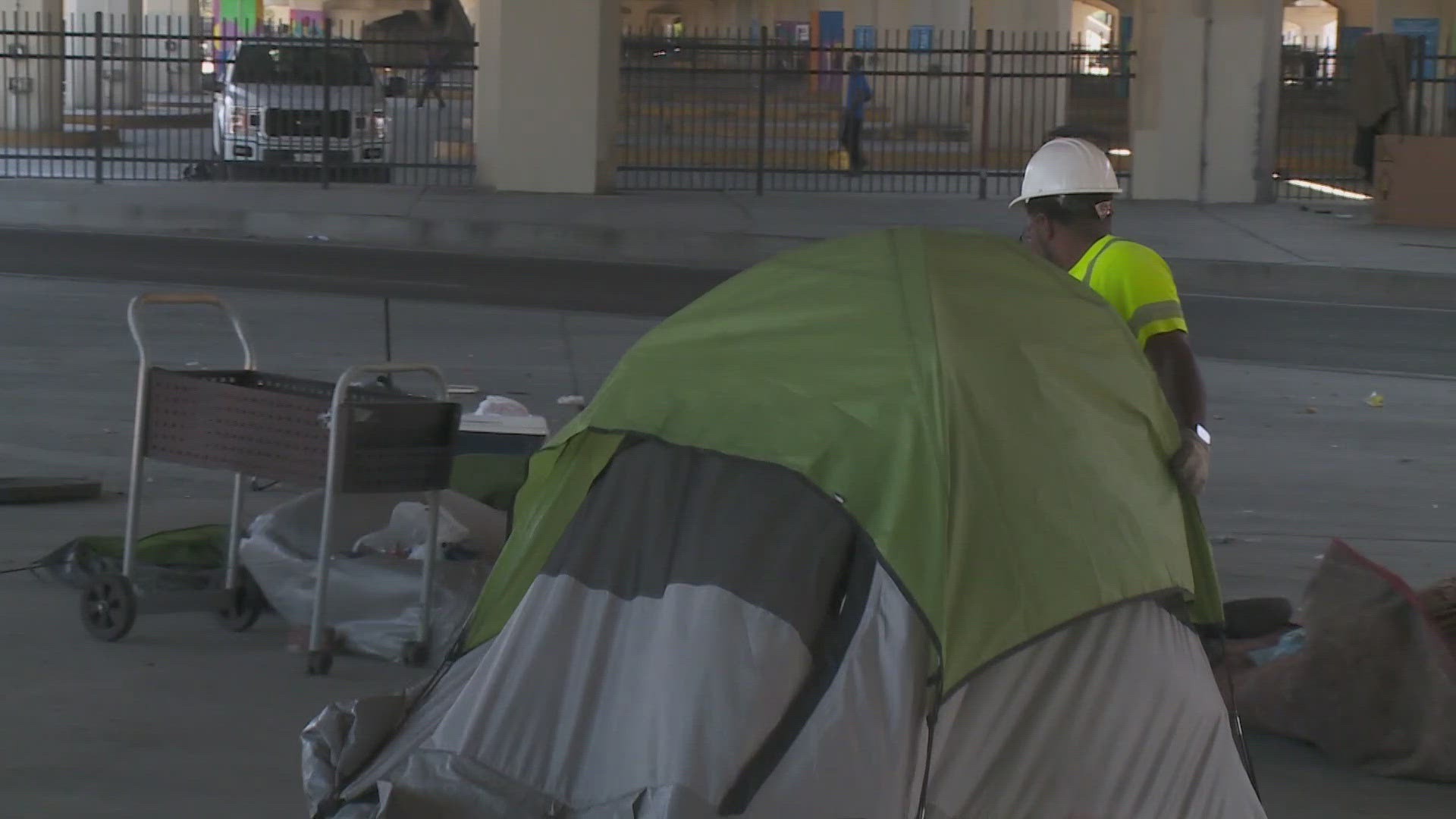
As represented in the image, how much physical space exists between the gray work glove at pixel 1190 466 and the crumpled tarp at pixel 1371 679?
856 millimetres

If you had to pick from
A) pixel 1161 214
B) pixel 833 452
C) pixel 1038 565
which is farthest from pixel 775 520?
pixel 1161 214

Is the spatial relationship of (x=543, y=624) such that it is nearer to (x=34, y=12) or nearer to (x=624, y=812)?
(x=624, y=812)

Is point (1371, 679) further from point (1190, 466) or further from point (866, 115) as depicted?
point (866, 115)

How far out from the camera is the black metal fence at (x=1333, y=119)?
82.1ft

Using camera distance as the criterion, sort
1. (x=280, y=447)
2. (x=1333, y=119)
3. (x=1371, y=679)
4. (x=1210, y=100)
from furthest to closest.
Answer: (x=1333, y=119), (x=1210, y=100), (x=280, y=447), (x=1371, y=679)

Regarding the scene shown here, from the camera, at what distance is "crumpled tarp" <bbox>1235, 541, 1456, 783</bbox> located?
531cm

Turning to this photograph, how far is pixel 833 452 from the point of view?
4.43 m

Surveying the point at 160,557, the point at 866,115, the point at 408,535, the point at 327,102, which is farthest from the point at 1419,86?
the point at 160,557

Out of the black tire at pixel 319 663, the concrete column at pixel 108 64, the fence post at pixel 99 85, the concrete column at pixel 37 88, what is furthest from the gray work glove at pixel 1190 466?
the concrete column at pixel 37 88

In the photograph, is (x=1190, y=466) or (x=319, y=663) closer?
(x=1190, y=466)

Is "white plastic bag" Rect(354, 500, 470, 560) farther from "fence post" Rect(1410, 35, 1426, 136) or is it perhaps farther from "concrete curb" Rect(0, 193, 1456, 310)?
"fence post" Rect(1410, 35, 1426, 136)

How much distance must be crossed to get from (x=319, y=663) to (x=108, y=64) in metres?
41.8

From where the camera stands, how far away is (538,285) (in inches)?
685

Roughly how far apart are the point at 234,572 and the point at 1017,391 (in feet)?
9.96
